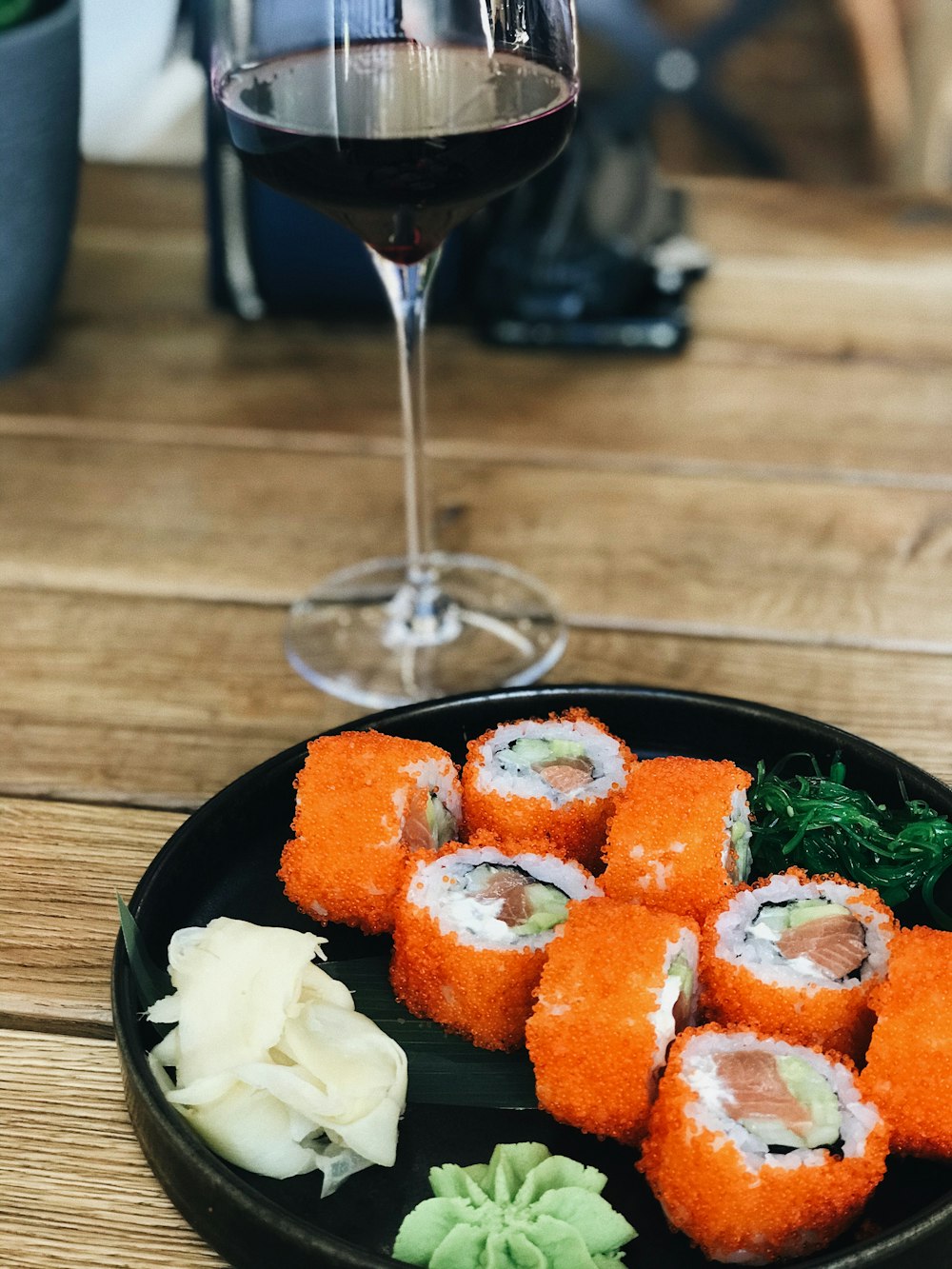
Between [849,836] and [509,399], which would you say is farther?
[509,399]

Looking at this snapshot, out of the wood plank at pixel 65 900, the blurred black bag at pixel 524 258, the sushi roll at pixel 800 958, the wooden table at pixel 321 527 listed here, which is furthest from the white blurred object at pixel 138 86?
the sushi roll at pixel 800 958

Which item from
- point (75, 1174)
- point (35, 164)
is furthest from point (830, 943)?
point (35, 164)

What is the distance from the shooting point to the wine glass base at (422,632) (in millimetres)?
979

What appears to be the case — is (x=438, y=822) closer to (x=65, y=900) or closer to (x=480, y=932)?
(x=480, y=932)

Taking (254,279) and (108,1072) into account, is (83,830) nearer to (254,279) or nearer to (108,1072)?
(108,1072)

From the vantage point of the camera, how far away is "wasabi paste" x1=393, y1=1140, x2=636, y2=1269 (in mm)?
537

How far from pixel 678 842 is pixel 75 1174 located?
0.31 meters

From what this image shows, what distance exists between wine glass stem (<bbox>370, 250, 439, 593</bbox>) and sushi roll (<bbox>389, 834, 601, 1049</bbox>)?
0.33 metres

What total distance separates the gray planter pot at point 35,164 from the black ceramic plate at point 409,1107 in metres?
0.69

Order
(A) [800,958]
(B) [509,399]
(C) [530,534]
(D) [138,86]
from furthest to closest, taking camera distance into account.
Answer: (D) [138,86] → (B) [509,399] → (C) [530,534] → (A) [800,958]

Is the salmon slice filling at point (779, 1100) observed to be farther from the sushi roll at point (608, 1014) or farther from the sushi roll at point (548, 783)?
the sushi roll at point (548, 783)

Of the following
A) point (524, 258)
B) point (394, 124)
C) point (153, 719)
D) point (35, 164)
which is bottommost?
point (153, 719)

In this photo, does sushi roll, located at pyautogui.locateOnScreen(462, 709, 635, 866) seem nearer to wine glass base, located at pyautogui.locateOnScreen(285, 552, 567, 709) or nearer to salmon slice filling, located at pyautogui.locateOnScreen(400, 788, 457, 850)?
salmon slice filling, located at pyautogui.locateOnScreen(400, 788, 457, 850)

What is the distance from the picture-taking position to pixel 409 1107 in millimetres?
613
